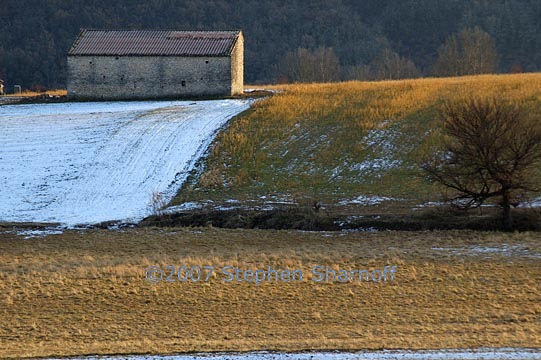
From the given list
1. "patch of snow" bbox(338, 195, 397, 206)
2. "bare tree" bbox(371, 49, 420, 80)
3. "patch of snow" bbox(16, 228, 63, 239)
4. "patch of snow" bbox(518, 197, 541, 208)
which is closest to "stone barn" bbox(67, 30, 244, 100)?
"patch of snow" bbox(338, 195, 397, 206)

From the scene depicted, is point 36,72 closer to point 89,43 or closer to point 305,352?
point 89,43

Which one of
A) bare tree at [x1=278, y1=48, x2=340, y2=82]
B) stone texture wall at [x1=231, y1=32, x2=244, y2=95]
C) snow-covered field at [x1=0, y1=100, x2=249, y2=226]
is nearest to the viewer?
snow-covered field at [x1=0, y1=100, x2=249, y2=226]

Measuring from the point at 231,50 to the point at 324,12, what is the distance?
2867 inches

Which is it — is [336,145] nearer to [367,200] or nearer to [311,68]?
[367,200]

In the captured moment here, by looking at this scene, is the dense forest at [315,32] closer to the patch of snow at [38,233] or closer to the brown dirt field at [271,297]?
the patch of snow at [38,233]

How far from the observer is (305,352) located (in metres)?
13.6

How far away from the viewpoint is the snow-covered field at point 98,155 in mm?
30766

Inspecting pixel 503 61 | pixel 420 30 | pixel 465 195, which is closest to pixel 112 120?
pixel 465 195

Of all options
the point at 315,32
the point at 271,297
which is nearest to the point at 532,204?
the point at 271,297

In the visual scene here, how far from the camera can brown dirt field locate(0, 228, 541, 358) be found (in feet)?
47.7

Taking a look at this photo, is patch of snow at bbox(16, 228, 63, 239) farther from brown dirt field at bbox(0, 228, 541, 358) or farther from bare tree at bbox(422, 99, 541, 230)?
bare tree at bbox(422, 99, 541, 230)

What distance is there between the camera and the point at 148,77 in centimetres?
5197

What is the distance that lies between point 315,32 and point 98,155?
86312 millimetres

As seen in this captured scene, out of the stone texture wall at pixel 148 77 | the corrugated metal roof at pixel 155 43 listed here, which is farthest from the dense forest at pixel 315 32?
the stone texture wall at pixel 148 77
